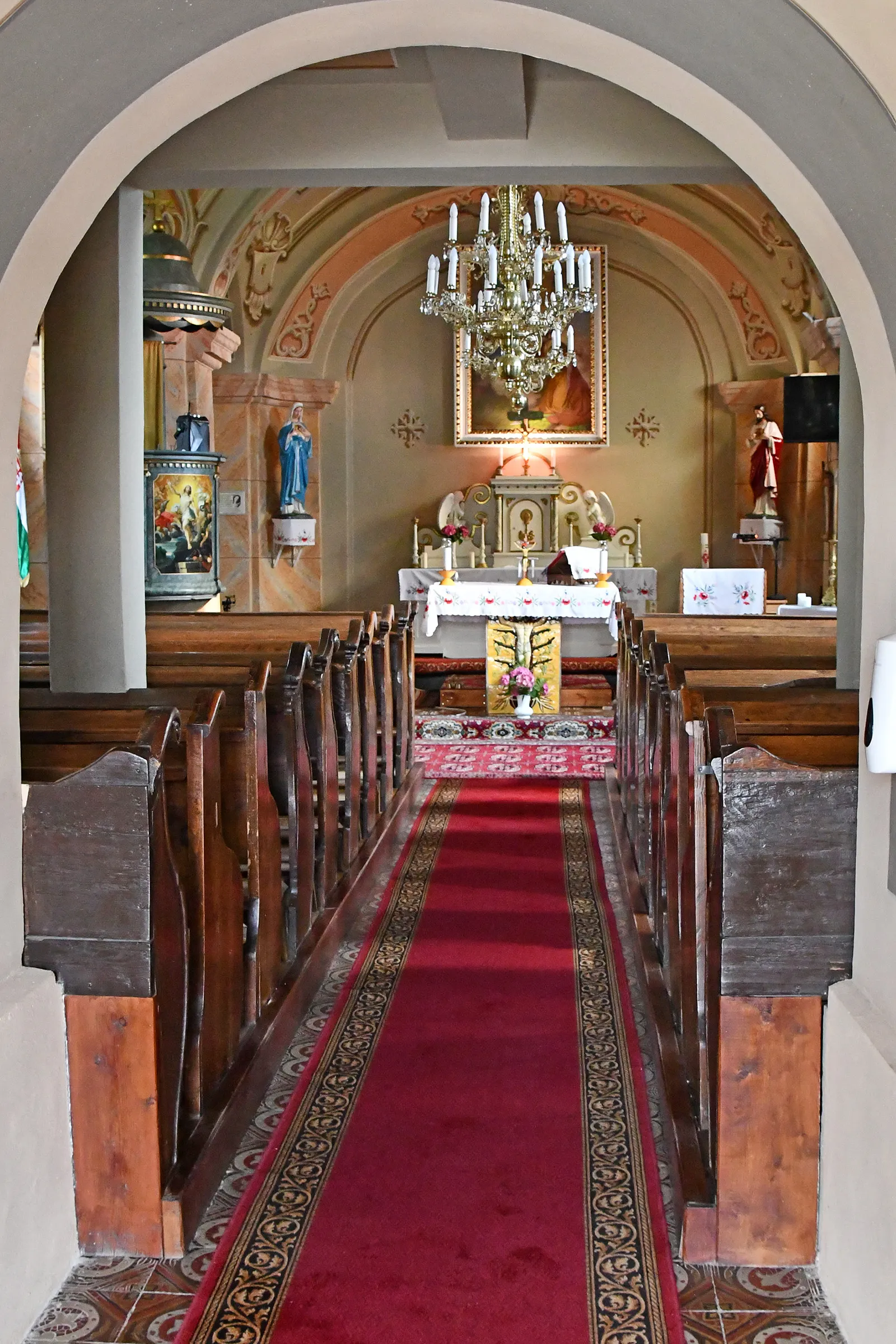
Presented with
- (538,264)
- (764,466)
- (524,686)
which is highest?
(538,264)

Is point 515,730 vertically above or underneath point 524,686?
underneath

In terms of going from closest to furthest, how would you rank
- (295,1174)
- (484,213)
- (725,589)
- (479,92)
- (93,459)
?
(295,1174) → (479,92) → (93,459) → (484,213) → (725,589)

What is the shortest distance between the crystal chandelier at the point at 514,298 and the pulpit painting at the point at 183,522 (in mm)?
2164

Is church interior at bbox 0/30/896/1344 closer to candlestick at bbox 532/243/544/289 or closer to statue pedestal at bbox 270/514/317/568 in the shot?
candlestick at bbox 532/243/544/289

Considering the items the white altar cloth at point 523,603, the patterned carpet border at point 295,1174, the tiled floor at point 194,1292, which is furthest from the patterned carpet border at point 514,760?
the tiled floor at point 194,1292

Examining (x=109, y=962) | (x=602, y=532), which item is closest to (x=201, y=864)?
(x=109, y=962)

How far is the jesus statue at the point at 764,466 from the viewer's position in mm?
13148

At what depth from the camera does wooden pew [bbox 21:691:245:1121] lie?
298 centimetres

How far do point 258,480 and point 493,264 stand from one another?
4.51 meters

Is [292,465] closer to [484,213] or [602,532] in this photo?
[602,532]

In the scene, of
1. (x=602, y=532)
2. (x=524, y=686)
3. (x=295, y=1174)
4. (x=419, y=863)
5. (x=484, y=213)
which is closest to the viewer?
(x=295, y=1174)

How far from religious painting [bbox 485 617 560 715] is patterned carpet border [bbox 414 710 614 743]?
0.34 metres

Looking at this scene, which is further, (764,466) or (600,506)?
(600,506)

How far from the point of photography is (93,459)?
4961 millimetres
